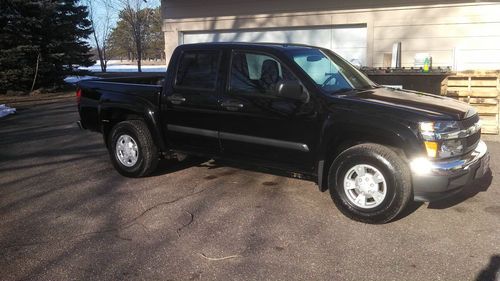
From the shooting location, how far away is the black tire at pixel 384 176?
447cm

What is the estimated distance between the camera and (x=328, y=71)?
18.0 feet

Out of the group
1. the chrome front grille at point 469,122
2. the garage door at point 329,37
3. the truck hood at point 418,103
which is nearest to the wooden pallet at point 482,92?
the garage door at point 329,37

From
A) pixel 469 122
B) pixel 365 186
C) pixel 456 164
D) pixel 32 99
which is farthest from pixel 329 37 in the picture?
pixel 32 99

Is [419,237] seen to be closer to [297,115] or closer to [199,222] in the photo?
[297,115]

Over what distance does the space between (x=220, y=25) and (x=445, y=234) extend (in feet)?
33.1

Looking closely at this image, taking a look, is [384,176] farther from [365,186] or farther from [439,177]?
[439,177]

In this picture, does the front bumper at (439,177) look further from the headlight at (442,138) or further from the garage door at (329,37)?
the garage door at (329,37)

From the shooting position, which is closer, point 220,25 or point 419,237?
point 419,237

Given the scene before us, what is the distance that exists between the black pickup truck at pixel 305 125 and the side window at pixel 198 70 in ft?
0.04

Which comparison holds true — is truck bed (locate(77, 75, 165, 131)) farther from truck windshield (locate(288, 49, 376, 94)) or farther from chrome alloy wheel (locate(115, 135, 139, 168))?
truck windshield (locate(288, 49, 376, 94))

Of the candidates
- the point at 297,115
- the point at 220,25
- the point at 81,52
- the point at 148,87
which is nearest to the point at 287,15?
the point at 220,25

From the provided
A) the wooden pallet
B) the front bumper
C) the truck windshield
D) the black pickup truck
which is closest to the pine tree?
the black pickup truck

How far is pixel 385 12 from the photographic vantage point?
450 inches

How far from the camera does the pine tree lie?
18547 mm
